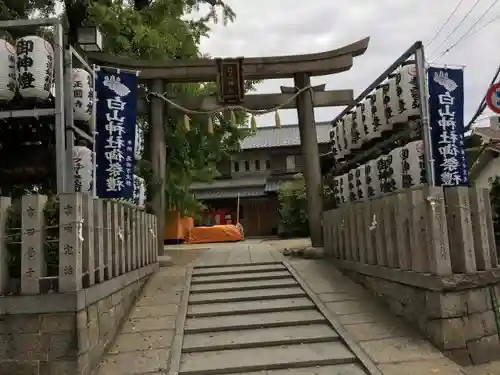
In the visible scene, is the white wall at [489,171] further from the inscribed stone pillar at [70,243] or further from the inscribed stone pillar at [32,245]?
the inscribed stone pillar at [32,245]

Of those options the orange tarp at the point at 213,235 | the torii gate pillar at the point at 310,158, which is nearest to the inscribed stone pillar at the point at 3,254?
the torii gate pillar at the point at 310,158

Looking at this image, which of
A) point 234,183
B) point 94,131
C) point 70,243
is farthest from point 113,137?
point 234,183

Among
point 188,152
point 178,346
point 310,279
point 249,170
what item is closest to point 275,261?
point 310,279

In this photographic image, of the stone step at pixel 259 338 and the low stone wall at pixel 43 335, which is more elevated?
the low stone wall at pixel 43 335

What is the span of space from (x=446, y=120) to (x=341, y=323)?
138 inches

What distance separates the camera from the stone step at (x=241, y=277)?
8438 mm

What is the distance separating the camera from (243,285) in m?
8.09

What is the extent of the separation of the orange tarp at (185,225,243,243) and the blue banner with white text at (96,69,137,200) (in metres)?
11.4

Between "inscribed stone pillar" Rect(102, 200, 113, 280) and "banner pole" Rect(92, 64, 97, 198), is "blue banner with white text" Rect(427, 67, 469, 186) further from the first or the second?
"banner pole" Rect(92, 64, 97, 198)

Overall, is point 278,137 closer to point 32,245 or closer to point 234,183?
point 234,183

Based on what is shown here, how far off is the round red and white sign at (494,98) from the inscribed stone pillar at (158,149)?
715 cm

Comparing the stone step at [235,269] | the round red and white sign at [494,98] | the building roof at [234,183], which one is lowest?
the stone step at [235,269]

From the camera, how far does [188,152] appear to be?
577 inches

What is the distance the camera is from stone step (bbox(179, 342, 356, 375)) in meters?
5.30
